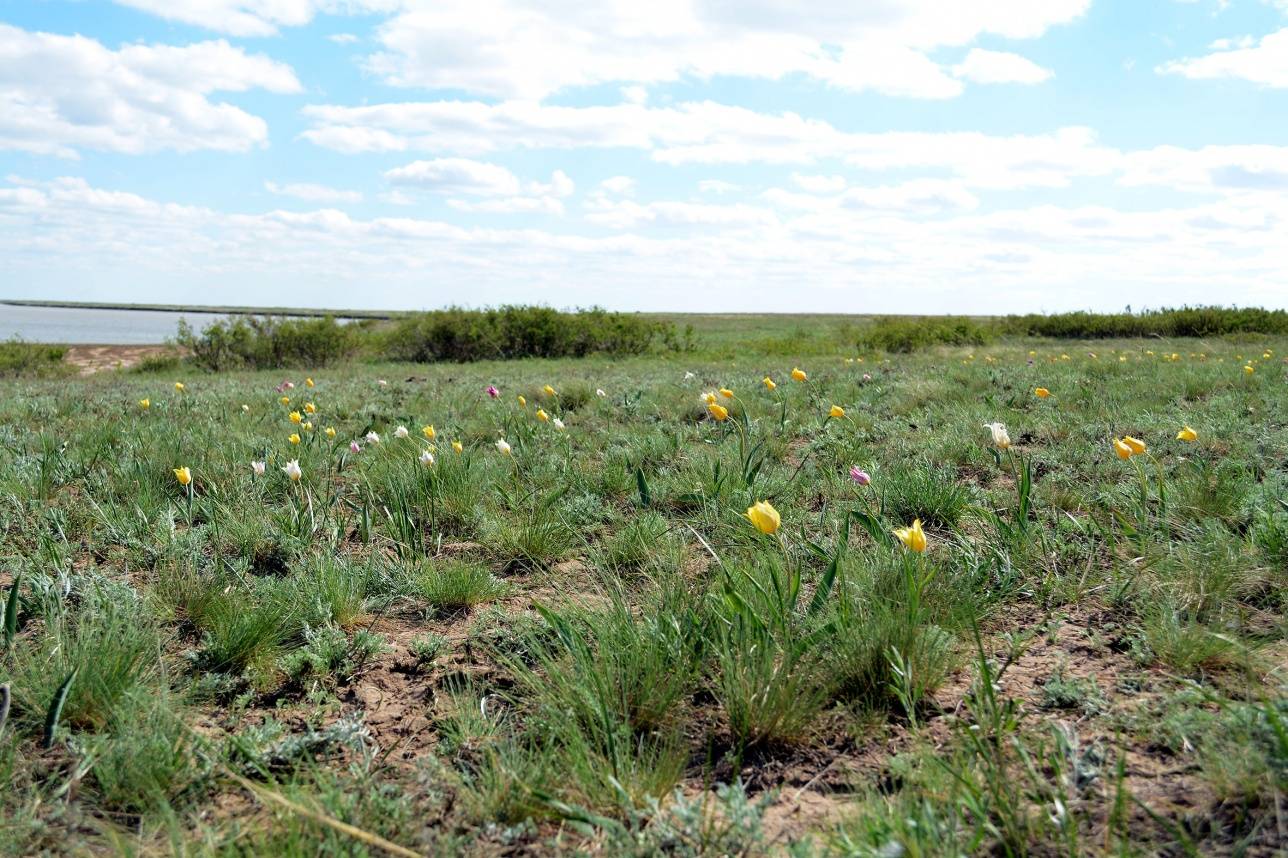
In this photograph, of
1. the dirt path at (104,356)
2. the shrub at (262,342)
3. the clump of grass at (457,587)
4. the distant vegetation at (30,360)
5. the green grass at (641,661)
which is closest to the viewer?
the green grass at (641,661)

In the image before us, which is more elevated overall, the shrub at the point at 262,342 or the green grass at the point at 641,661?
the shrub at the point at 262,342

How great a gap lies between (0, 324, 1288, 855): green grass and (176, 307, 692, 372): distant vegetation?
1601cm

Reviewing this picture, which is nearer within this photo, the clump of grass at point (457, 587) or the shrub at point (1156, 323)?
the clump of grass at point (457, 587)

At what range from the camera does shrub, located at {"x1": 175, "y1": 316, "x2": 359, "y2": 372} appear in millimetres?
19438

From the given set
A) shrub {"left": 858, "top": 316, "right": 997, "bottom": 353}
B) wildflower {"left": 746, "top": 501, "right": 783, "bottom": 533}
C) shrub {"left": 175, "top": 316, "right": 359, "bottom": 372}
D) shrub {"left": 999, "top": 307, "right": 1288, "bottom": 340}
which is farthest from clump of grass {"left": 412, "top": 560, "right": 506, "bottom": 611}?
shrub {"left": 999, "top": 307, "right": 1288, "bottom": 340}

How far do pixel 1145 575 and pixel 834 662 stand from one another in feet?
4.35

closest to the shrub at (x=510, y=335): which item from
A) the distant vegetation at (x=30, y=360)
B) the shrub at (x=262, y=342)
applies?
the shrub at (x=262, y=342)

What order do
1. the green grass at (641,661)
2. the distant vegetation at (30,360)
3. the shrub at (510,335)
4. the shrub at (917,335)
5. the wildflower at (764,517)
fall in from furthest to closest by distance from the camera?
the shrub at (510,335)
the shrub at (917,335)
the distant vegetation at (30,360)
the wildflower at (764,517)
the green grass at (641,661)

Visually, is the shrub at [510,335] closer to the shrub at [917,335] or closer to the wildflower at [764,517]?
the shrub at [917,335]

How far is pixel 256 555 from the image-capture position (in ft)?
11.7

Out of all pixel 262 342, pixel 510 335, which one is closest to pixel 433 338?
pixel 510 335

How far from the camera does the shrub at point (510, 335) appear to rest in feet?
72.2

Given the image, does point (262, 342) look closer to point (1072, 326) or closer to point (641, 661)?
point (641, 661)

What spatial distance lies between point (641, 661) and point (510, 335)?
68.0 feet
